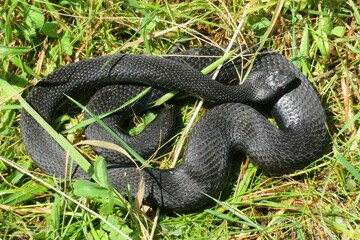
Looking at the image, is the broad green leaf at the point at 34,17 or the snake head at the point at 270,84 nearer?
the snake head at the point at 270,84

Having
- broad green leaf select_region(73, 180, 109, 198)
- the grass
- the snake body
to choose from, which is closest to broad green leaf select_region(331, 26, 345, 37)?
the grass

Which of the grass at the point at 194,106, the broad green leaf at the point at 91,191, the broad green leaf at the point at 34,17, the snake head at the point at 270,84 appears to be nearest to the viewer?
the broad green leaf at the point at 91,191

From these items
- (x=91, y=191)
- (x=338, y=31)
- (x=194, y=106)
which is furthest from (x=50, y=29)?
(x=338, y=31)

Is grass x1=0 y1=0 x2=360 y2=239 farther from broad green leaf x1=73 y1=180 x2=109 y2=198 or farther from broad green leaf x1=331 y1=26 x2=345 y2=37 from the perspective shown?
broad green leaf x1=73 y1=180 x2=109 y2=198

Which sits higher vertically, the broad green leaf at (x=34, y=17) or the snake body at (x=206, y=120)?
the broad green leaf at (x=34, y=17)

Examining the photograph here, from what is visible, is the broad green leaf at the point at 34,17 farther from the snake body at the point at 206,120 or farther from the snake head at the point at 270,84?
the snake head at the point at 270,84

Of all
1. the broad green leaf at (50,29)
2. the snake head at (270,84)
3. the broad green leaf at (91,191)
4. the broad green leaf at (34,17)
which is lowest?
the broad green leaf at (91,191)

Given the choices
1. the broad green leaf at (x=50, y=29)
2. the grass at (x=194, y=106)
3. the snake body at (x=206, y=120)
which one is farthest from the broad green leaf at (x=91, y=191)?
the broad green leaf at (x=50, y=29)
